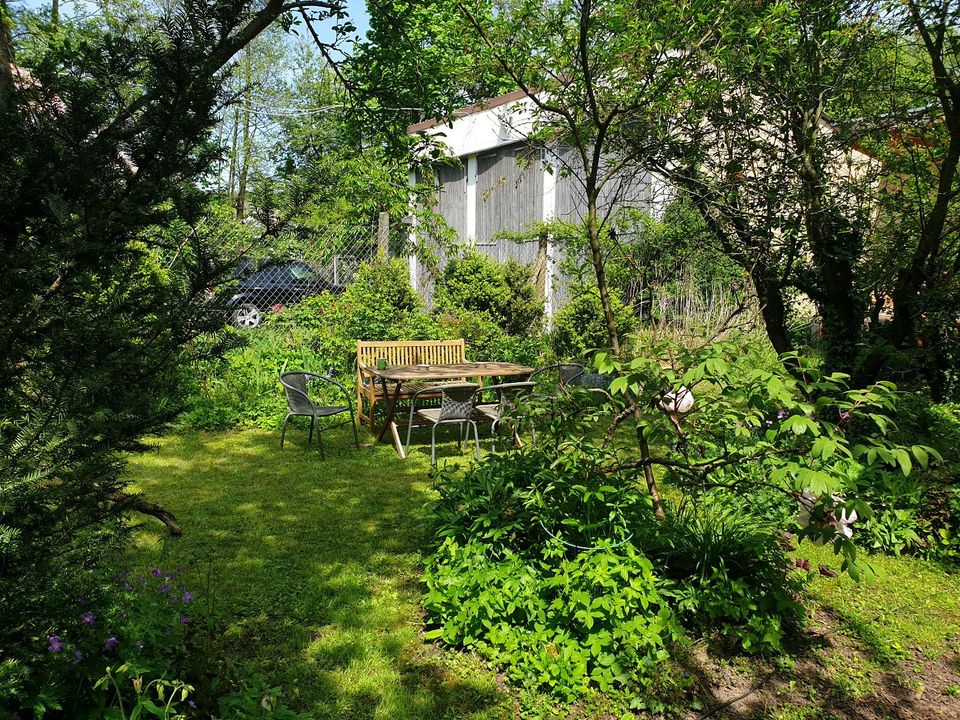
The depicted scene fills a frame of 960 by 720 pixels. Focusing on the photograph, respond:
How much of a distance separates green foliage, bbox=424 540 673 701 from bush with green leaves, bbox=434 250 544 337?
7.09 meters

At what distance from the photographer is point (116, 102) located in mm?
1953

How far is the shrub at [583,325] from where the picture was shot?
31.8ft

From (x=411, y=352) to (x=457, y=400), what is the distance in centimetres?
225

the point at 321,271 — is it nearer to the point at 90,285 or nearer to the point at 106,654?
the point at 106,654

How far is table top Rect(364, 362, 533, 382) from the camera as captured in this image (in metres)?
7.01

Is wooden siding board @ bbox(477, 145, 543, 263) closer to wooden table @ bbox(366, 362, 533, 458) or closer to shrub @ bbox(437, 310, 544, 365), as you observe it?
shrub @ bbox(437, 310, 544, 365)

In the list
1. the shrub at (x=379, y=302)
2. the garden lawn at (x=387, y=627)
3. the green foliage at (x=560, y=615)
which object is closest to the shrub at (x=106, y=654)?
the garden lawn at (x=387, y=627)

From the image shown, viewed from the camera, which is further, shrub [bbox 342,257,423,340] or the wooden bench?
shrub [bbox 342,257,423,340]

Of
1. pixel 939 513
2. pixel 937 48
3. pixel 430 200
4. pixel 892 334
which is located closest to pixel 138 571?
pixel 939 513

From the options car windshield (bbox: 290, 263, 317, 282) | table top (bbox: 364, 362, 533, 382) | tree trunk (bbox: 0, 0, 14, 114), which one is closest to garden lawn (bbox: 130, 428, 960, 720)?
tree trunk (bbox: 0, 0, 14, 114)

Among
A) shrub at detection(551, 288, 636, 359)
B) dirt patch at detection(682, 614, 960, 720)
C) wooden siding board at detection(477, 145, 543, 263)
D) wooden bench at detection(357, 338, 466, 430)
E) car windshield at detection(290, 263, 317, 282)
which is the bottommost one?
dirt patch at detection(682, 614, 960, 720)

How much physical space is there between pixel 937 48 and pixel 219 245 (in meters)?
4.60

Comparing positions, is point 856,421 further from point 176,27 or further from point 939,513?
point 176,27

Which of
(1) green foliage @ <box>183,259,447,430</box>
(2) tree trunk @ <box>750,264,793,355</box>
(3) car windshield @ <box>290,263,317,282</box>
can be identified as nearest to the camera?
(2) tree trunk @ <box>750,264,793,355</box>
